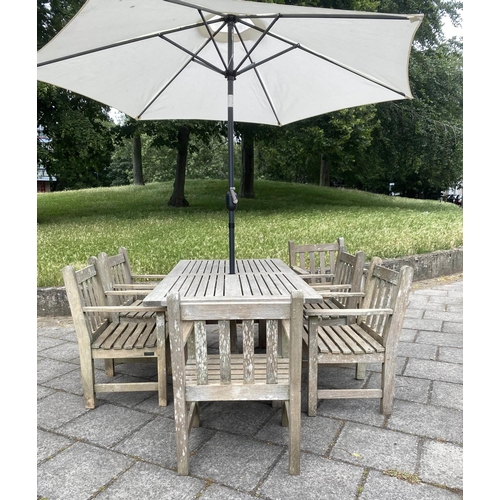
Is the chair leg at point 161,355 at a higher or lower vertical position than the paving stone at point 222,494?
higher

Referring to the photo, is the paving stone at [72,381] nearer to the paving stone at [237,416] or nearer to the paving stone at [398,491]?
the paving stone at [237,416]

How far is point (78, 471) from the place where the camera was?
2.56 meters

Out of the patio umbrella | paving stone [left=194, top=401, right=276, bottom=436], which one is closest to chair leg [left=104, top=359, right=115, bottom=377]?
Result: paving stone [left=194, top=401, right=276, bottom=436]

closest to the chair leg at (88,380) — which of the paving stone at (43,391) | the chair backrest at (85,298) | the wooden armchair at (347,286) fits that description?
the chair backrest at (85,298)

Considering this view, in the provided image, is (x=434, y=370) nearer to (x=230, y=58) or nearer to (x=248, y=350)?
(x=248, y=350)

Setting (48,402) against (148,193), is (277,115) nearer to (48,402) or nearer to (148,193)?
(48,402)

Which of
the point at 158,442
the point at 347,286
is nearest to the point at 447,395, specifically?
the point at 347,286

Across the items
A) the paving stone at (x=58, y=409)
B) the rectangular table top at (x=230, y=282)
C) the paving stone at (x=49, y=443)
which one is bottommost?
the paving stone at (x=49, y=443)

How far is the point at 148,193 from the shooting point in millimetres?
24219

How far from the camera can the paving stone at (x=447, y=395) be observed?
3383 millimetres

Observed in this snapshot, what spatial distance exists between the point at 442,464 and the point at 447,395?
3.36 ft

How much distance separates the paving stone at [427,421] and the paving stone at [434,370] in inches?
23.8

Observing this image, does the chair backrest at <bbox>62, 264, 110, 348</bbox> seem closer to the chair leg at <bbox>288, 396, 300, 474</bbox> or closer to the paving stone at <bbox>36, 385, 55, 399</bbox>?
the paving stone at <bbox>36, 385, 55, 399</bbox>

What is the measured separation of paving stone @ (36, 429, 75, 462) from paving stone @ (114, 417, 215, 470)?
342mm
